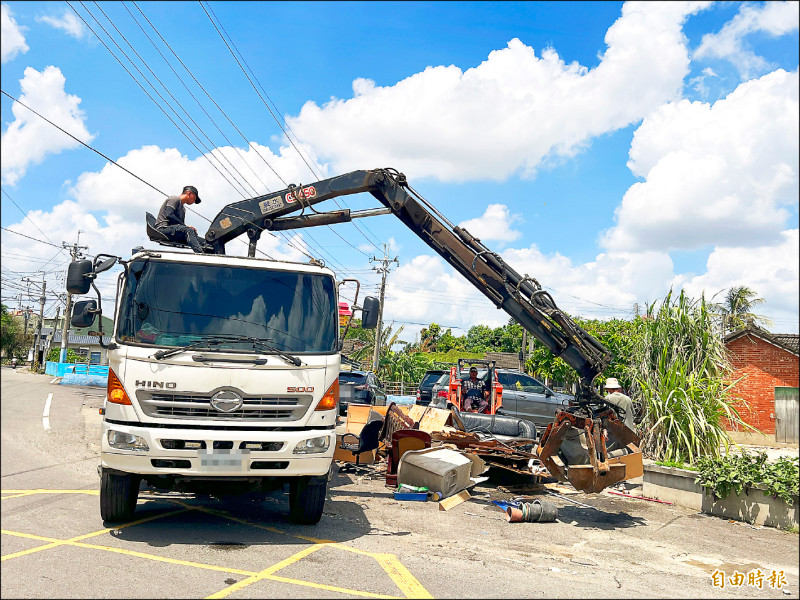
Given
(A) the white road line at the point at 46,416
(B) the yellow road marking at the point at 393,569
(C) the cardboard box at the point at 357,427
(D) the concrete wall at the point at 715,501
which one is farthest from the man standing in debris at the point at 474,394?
(A) the white road line at the point at 46,416

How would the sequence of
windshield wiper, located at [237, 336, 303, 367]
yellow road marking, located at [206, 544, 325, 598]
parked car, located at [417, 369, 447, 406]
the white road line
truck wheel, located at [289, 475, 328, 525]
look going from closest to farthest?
yellow road marking, located at [206, 544, 325, 598] → windshield wiper, located at [237, 336, 303, 367] → truck wheel, located at [289, 475, 328, 525] → the white road line → parked car, located at [417, 369, 447, 406]

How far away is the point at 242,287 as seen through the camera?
20.9 feet

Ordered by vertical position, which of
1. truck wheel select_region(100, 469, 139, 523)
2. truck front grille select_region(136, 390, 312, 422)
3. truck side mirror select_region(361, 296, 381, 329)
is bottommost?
truck wheel select_region(100, 469, 139, 523)

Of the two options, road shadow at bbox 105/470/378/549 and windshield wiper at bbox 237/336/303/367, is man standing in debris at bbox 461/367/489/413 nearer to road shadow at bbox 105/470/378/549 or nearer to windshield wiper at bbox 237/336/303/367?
road shadow at bbox 105/470/378/549

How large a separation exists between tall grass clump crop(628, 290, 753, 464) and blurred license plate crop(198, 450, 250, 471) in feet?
23.1

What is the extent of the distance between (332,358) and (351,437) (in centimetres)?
494

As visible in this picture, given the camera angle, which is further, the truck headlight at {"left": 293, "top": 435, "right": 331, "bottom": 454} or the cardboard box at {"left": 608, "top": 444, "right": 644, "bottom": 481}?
the cardboard box at {"left": 608, "top": 444, "right": 644, "bottom": 481}

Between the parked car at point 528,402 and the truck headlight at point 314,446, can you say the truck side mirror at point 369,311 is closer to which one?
the truck headlight at point 314,446

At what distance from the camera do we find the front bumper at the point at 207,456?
5.51m

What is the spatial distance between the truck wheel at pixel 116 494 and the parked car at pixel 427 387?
12984mm

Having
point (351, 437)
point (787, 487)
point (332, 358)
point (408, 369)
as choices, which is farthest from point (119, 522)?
point (408, 369)

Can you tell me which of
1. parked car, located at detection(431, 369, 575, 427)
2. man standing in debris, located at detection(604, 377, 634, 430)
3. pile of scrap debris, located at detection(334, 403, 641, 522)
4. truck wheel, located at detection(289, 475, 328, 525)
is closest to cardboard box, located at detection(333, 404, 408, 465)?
pile of scrap debris, located at detection(334, 403, 641, 522)

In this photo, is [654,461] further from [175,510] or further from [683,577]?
[175,510]

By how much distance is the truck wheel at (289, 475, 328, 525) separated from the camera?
20.4ft
